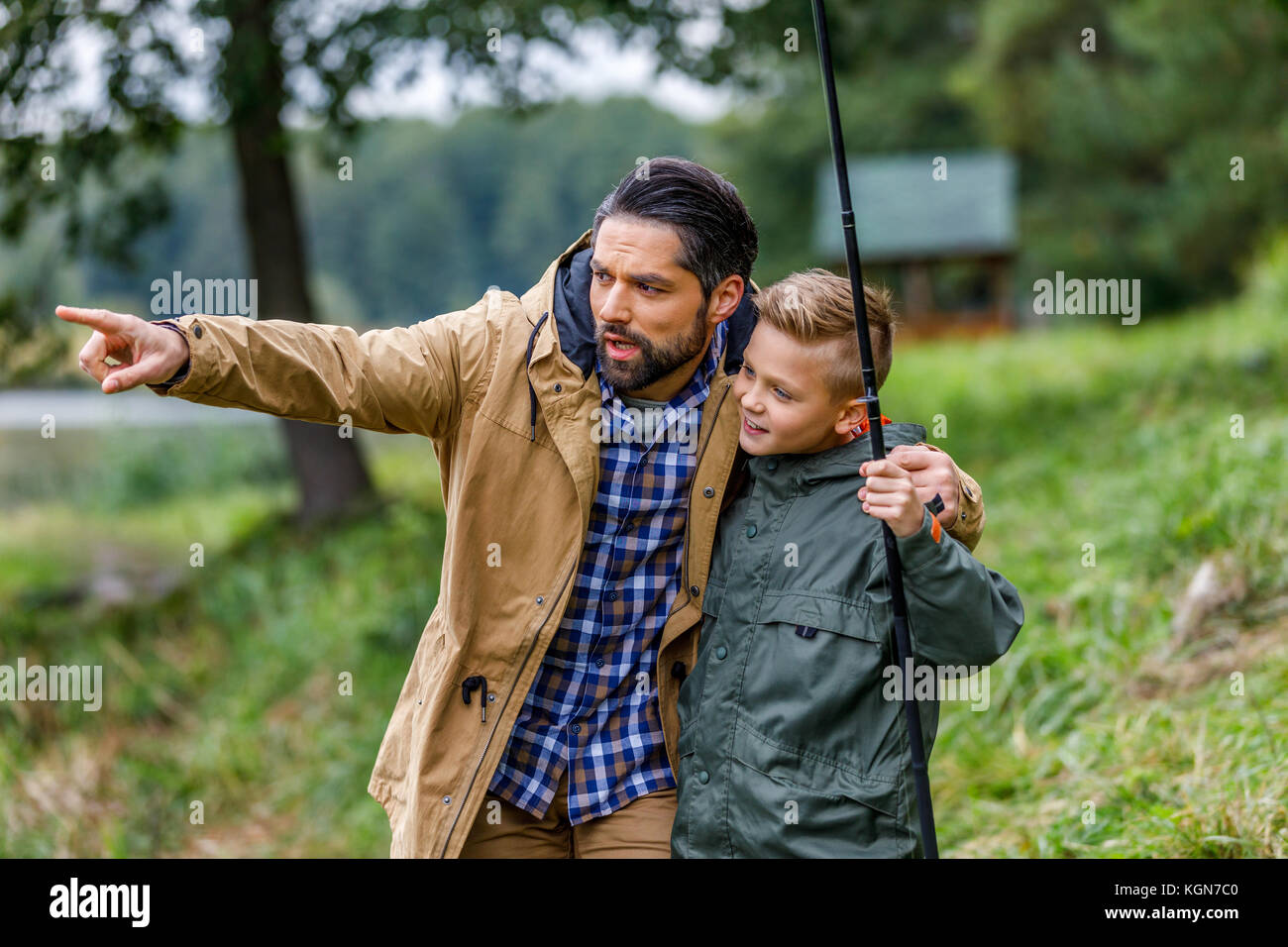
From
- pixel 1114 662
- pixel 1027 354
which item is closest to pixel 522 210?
pixel 1027 354

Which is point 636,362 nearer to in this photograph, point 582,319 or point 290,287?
point 582,319

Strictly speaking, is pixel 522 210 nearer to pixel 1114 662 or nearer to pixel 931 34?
pixel 931 34

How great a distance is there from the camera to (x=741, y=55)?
934cm

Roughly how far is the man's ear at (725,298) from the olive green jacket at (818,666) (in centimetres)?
39

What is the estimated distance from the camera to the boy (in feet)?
8.29

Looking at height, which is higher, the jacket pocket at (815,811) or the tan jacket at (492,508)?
the tan jacket at (492,508)

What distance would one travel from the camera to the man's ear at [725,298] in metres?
2.99

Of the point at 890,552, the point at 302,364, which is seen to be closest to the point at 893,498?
the point at 890,552

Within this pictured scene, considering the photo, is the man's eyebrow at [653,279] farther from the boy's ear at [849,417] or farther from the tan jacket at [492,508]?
the boy's ear at [849,417]

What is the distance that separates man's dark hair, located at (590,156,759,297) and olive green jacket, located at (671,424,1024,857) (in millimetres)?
494

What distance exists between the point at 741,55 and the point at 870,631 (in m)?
7.52

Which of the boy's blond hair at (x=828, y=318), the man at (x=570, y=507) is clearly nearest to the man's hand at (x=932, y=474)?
the man at (x=570, y=507)

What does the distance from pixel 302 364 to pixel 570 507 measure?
669 mm

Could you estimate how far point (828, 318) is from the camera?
2707 millimetres
